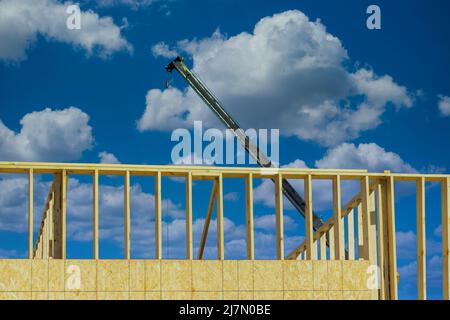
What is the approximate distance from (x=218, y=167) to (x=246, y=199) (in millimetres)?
1063

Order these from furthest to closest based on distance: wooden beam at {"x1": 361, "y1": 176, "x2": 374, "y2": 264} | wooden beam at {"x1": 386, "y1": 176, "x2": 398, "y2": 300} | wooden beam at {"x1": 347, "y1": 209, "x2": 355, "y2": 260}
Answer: wooden beam at {"x1": 347, "y1": 209, "x2": 355, "y2": 260} → wooden beam at {"x1": 386, "y1": 176, "x2": 398, "y2": 300} → wooden beam at {"x1": 361, "y1": 176, "x2": 374, "y2": 264}

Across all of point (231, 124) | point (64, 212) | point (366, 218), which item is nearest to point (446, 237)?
point (366, 218)

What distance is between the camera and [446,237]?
22781 millimetres

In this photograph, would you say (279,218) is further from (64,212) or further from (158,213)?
(64,212)

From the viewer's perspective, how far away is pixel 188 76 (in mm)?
40969

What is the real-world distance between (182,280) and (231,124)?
21.9 meters

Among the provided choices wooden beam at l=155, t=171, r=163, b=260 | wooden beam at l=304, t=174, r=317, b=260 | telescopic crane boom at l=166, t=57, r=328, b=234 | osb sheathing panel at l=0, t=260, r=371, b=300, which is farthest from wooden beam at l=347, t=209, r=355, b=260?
telescopic crane boom at l=166, t=57, r=328, b=234

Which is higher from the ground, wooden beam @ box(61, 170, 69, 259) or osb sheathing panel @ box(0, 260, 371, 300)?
wooden beam @ box(61, 170, 69, 259)

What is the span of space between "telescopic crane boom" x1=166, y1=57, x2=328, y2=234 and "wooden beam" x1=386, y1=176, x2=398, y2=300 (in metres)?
18.2

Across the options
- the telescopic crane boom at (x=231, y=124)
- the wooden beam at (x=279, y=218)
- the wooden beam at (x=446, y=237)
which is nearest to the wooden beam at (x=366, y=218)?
the wooden beam at (x=446, y=237)

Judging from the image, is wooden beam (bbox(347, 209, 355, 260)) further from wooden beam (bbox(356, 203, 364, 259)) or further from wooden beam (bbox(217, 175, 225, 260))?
wooden beam (bbox(217, 175, 225, 260))

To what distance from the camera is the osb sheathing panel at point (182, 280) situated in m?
18.6

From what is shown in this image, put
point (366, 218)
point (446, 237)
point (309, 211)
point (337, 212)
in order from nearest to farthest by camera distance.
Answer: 1. point (309, 211)
2. point (337, 212)
3. point (366, 218)
4. point (446, 237)

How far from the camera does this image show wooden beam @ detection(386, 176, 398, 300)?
72.3 feet
